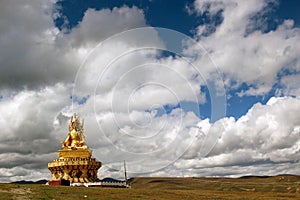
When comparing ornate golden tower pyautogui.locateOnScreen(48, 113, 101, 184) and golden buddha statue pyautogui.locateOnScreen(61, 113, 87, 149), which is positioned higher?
golden buddha statue pyautogui.locateOnScreen(61, 113, 87, 149)

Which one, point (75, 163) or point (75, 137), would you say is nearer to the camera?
point (75, 163)

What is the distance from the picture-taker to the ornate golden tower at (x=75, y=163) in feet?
284

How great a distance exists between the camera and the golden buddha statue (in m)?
91.3

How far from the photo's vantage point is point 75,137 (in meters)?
92.6

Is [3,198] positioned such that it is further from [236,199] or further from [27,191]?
[236,199]

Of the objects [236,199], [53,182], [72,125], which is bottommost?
[236,199]

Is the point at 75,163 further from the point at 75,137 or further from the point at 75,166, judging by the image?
the point at 75,137

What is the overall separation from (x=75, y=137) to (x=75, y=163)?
820 centimetres

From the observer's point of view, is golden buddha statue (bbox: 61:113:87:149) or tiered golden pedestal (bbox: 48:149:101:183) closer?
tiered golden pedestal (bbox: 48:149:101:183)

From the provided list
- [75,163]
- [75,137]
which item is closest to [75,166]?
[75,163]

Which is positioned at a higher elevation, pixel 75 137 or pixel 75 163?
pixel 75 137

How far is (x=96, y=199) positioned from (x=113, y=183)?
110 ft

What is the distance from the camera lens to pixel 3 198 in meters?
45.7

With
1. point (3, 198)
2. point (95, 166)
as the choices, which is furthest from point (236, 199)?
point (95, 166)
